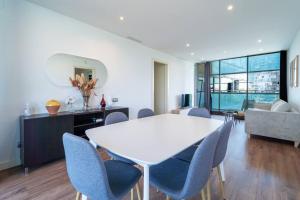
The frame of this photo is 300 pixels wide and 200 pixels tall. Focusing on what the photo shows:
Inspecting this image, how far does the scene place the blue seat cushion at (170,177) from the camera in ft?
→ 3.83

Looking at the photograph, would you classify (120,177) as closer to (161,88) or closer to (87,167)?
(87,167)

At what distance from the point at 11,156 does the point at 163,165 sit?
2443 millimetres

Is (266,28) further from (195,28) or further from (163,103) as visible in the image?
(163,103)

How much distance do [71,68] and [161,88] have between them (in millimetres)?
3634

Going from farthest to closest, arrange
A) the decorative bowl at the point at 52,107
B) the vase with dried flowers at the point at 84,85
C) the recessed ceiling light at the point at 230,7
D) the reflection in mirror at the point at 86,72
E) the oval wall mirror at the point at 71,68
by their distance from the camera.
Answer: the reflection in mirror at the point at 86,72, the vase with dried flowers at the point at 84,85, the oval wall mirror at the point at 71,68, the recessed ceiling light at the point at 230,7, the decorative bowl at the point at 52,107

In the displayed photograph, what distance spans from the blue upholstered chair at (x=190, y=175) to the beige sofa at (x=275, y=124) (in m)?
3.26

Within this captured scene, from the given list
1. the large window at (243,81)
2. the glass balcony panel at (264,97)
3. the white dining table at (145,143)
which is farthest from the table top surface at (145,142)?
the glass balcony panel at (264,97)

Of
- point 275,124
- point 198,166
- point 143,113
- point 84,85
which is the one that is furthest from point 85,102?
point 275,124

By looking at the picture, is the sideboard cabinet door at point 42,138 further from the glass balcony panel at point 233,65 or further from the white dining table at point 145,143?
the glass balcony panel at point 233,65

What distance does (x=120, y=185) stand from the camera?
117cm

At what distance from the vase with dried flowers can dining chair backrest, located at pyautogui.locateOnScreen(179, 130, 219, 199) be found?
271cm

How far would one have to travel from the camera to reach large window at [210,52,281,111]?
6.16 meters

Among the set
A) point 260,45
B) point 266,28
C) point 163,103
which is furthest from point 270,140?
point 163,103

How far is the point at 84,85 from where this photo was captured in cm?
317
